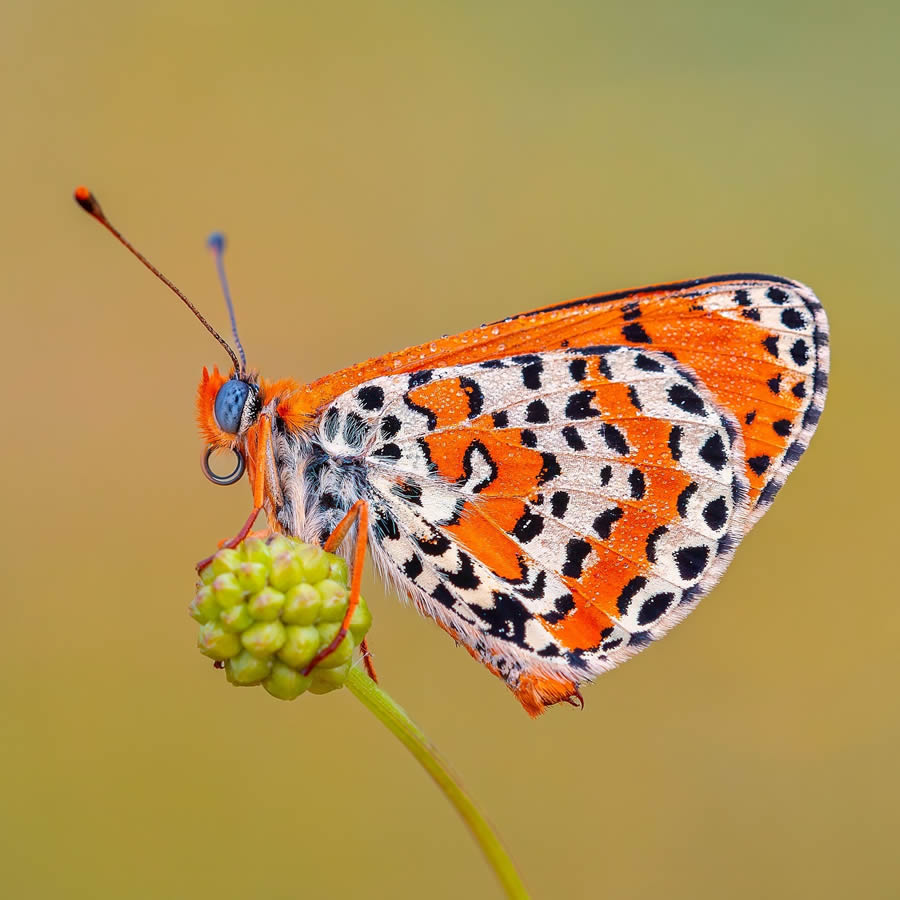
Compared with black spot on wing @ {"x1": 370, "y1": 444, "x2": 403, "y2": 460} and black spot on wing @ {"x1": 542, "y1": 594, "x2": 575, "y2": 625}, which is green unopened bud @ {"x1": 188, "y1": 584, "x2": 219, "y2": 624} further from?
black spot on wing @ {"x1": 542, "y1": 594, "x2": 575, "y2": 625}

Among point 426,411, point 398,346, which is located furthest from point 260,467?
point 398,346

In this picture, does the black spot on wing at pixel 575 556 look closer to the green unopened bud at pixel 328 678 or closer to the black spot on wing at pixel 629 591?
the black spot on wing at pixel 629 591

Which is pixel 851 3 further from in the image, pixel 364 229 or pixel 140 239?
pixel 140 239

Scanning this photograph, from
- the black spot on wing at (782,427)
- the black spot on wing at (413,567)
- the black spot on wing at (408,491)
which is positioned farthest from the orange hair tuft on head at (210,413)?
the black spot on wing at (782,427)

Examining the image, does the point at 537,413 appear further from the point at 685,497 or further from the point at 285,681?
the point at 285,681

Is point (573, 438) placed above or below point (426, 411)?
below

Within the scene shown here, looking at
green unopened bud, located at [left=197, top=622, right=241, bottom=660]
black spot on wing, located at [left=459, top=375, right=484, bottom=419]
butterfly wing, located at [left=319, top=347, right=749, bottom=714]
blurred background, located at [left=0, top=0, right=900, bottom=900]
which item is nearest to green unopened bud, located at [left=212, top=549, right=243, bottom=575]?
green unopened bud, located at [left=197, top=622, right=241, bottom=660]
